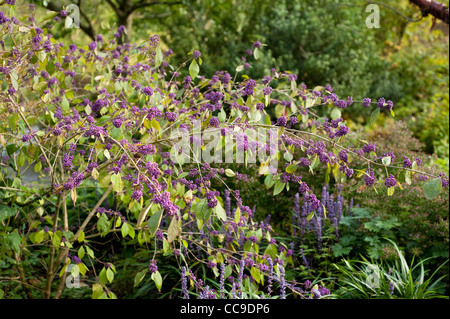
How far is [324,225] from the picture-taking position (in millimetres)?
3537

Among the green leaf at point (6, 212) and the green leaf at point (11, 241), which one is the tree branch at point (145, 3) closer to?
the green leaf at point (6, 212)

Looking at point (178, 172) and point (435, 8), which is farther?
point (435, 8)

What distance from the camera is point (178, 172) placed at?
103 inches

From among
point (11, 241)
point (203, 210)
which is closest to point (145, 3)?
point (11, 241)

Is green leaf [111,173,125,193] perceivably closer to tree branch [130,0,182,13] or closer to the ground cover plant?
the ground cover plant

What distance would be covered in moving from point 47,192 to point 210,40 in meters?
5.48

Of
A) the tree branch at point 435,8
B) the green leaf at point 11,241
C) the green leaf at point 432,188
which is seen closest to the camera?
the green leaf at point 432,188

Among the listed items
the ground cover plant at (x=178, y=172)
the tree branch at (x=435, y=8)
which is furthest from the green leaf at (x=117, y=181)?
the tree branch at (x=435, y=8)

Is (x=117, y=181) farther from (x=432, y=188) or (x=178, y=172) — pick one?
(x=432, y=188)

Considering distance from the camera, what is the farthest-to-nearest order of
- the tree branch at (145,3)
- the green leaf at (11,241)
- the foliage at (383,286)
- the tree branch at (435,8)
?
the tree branch at (145,3)
the tree branch at (435,8)
the foliage at (383,286)
the green leaf at (11,241)

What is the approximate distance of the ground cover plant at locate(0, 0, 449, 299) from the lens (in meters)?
2.06

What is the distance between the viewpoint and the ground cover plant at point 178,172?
206cm

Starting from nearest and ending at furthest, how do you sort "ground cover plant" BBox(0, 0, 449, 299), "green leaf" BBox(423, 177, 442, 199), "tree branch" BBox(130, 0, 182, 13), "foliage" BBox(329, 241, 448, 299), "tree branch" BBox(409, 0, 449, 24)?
"green leaf" BBox(423, 177, 442, 199), "ground cover plant" BBox(0, 0, 449, 299), "foliage" BBox(329, 241, 448, 299), "tree branch" BBox(409, 0, 449, 24), "tree branch" BBox(130, 0, 182, 13)

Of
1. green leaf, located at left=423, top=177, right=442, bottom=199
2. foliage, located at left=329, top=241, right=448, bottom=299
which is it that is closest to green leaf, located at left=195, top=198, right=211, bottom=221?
green leaf, located at left=423, top=177, right=442, bottom=199
